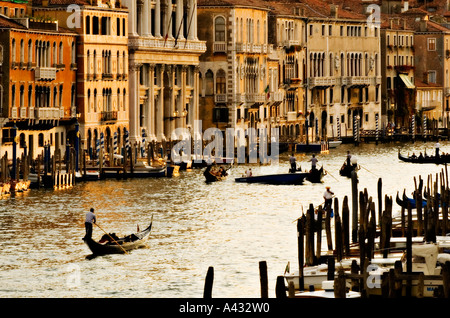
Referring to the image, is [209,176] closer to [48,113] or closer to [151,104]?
[48,113]

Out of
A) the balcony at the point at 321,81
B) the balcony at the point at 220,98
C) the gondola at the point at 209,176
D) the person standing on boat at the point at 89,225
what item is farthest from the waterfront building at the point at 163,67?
the person standing on boat at the point at 89,225

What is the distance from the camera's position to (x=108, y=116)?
245 feet

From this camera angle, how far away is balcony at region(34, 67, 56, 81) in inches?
2697

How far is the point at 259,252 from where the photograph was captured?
139ft

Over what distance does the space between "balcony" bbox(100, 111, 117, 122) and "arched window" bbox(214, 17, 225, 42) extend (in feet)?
47.0

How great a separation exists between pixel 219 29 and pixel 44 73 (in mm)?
20993

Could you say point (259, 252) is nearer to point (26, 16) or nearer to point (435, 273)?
point (435, 273)

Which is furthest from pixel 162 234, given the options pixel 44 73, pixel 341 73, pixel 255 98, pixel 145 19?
pixel 341 73

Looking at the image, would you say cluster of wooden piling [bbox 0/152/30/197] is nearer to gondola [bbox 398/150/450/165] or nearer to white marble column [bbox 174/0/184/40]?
gondola [bbox 398/150/450/165]

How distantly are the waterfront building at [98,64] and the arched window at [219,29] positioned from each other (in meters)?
11.3

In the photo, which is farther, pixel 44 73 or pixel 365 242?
pixel 44 73

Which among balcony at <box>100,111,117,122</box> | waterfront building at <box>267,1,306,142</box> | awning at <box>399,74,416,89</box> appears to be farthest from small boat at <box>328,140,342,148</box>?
balcony at <box>100,111,117,122</box>

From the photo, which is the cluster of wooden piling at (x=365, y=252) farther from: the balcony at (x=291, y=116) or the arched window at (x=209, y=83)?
the balcony at (x=291, y=116)

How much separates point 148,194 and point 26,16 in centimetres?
1342
